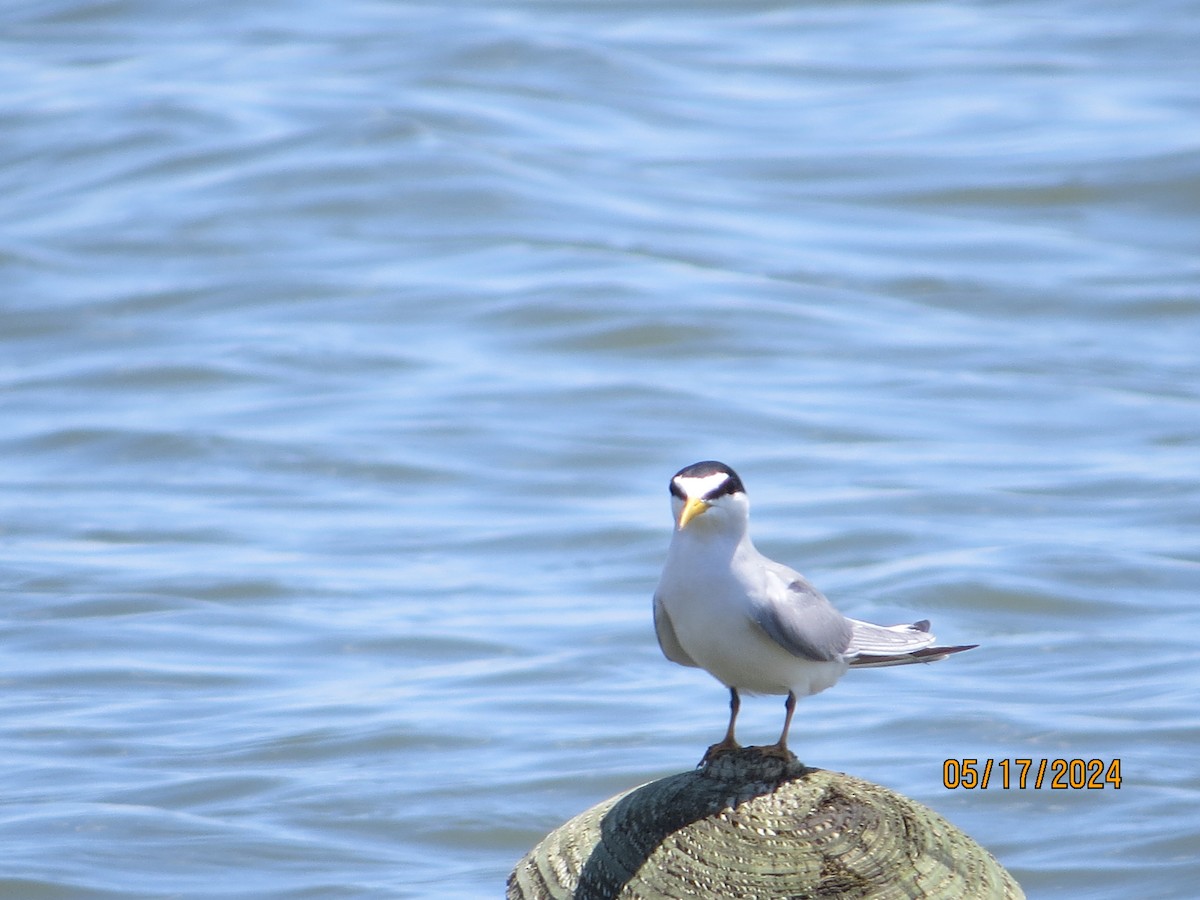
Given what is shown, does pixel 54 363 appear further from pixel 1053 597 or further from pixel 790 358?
pixel 1053 597

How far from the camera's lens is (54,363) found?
1959cm

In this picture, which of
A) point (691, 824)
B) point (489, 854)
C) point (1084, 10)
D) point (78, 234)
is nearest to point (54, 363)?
point (78, 234)

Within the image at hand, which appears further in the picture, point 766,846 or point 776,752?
point 776,752

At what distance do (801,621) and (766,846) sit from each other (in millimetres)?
780

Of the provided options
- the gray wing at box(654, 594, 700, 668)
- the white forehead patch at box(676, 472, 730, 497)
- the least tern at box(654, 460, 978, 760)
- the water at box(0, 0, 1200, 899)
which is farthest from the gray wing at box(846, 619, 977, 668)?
the water at box(0, 0, 1200, 899)

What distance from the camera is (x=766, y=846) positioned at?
227 inches

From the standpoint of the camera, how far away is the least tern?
605 centimetres

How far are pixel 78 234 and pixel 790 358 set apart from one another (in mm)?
9352

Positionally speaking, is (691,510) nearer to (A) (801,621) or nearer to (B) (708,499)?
(B) (708,499)

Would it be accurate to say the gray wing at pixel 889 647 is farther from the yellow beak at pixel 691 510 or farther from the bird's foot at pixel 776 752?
the yellow beak at pixel 691 510

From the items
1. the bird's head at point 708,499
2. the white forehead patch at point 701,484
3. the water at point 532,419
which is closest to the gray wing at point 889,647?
the bird's head at point 708,499

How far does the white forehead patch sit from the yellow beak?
25 mm
